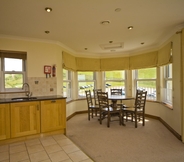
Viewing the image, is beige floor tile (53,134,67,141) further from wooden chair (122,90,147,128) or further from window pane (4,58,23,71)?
window pane (4,58,23,71)

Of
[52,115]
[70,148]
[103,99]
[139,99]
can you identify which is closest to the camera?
[70,148]

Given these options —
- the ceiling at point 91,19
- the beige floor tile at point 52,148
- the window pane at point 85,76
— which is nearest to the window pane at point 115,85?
the window pane at point 85,76

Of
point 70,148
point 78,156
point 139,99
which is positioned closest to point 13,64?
point 70,148

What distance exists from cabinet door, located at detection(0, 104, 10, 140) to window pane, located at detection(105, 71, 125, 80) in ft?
12.8

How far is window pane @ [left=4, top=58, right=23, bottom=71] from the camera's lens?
356 cm

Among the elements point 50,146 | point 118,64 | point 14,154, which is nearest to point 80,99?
point 118,64

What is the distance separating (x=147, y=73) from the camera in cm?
502

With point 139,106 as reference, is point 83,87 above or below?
above

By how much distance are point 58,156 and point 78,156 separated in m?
0.34

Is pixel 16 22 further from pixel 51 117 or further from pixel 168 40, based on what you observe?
pixel 168 40

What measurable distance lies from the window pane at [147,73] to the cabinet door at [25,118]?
3726mm

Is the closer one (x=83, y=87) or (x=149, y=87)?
(x=149, y=87)

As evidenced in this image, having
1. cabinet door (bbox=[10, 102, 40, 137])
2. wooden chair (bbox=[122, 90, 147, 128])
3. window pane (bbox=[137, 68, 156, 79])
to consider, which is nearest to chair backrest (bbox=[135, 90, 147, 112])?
wooden chair (bbox=[122, 90, 147, 128])

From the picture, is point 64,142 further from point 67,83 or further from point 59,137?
point 67,83
